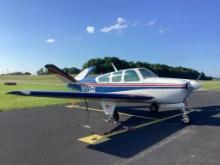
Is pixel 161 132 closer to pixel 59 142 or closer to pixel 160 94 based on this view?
pixel 160 94

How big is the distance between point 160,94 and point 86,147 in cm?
402

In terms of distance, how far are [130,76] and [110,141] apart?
4.00m

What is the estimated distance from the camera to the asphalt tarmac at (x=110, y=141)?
16.5 feet

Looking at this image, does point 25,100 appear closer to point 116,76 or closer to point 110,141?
point 116,76

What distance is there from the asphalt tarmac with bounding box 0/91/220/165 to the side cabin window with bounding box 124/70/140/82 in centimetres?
165

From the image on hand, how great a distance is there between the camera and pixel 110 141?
635 centimetres

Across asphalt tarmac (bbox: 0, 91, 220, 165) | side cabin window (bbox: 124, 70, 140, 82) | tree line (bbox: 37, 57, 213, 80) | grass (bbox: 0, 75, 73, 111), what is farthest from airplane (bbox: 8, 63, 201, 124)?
tree line (bbox: 37, 57, 213, 80)

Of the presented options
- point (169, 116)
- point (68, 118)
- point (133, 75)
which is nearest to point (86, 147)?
point (68, 118)

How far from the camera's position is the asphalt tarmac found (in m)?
5.04

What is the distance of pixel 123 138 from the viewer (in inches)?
262

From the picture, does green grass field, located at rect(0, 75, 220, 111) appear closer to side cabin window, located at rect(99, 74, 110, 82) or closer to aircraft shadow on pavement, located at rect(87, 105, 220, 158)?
side cabin window, located at rect(99, 74, 110, 82)

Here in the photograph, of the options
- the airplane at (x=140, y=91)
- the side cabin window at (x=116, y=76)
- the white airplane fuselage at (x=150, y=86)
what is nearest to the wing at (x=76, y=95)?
the airplane at (x=140, y=91)

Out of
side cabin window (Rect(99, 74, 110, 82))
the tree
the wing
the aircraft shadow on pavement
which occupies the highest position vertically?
the tree

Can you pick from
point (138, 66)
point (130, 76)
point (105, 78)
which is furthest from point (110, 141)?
point (138, 66)
